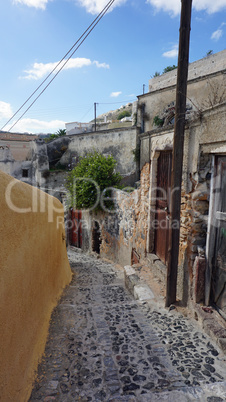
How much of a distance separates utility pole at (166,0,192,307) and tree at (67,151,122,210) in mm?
5752

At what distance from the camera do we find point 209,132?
3.25 meters

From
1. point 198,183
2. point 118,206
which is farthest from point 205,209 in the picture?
point 118,206

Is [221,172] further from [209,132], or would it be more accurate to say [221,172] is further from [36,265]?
[36,265]

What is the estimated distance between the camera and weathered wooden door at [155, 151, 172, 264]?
5023 millimetres

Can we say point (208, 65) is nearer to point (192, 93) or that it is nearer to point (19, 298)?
point (192, 93)

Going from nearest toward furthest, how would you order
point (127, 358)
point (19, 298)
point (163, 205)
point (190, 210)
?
point (19, 298), point (127, 358), point (190, 210), point (163, 205)

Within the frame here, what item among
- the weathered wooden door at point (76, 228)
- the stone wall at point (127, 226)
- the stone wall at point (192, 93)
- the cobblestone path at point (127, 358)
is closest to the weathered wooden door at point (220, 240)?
the cobblestone path at point (127, 358)

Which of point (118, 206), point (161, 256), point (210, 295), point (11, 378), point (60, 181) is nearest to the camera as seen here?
point (11, 378)

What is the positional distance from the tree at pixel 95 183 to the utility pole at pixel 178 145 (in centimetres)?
575

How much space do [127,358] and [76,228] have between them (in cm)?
1085

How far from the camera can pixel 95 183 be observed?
9875 mm

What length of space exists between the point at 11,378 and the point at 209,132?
343 cm
